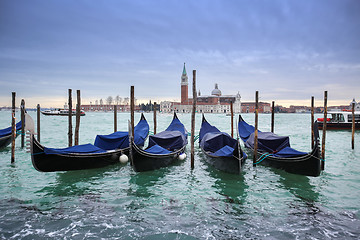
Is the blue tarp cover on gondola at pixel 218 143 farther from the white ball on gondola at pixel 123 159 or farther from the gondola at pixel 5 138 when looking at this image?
the gondola at pixel 5 138

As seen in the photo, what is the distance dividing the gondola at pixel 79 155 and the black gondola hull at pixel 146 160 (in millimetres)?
1140

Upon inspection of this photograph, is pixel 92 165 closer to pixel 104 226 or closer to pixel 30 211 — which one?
pixel 30 211

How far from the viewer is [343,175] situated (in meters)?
6.44

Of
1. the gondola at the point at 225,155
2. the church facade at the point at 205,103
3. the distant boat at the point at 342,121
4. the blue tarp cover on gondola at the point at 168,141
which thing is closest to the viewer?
the gondola at the point at 225,155

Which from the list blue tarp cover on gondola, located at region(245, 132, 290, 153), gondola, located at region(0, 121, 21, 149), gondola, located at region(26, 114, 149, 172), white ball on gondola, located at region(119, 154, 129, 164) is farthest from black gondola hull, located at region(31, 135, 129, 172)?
gondola, located at region(0, 121, 21, 149)

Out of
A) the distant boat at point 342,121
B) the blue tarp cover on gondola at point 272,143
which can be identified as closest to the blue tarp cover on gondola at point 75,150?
the blue tarp cover on gondola at point 272,143

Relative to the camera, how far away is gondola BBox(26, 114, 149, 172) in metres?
5.49

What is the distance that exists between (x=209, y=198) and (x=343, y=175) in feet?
13.1

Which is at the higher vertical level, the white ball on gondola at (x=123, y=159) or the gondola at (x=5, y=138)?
the gondola at (x=5, y=138)

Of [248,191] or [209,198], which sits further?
[248,191]

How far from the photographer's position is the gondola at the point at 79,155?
5.49m

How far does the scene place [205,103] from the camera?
296 ft

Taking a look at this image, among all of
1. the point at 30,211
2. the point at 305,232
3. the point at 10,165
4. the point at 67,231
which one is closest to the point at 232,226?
the point at 305,232

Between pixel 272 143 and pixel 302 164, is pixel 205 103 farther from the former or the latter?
pixel 302 164
